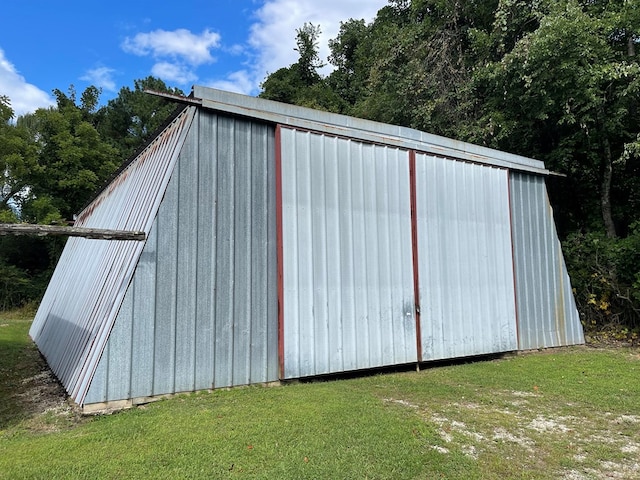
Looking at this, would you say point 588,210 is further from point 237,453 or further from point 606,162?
point 237,453

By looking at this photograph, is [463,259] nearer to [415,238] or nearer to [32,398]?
[415,238]

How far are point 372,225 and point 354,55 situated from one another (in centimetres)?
2498

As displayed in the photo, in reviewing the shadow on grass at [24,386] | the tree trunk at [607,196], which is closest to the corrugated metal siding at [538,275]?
the tree trunk at [607,196]

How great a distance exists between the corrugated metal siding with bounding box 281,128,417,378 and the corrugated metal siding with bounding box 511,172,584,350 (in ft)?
9.55

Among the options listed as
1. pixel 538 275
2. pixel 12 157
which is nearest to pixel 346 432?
pixel 538 275

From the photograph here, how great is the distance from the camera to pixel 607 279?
32.9ft

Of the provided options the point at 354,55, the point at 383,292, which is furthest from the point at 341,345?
the point at 354,55

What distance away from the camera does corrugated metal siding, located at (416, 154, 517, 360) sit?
7258 millimetres

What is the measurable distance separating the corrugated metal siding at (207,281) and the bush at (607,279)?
27.5 feet

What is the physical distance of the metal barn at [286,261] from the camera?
5055 millimetres

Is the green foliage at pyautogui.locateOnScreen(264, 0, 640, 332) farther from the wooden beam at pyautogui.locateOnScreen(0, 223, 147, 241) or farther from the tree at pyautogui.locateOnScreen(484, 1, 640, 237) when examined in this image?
the wooden beam at pyautogui.locateOnScreen(0, 223, 147, 241)

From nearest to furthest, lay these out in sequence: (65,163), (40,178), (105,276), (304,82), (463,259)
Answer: (105,276)
(463,259)
(40,178)
(65,163)
(304,82)

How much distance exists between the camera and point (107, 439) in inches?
145

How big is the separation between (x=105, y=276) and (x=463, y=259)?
5769mm
